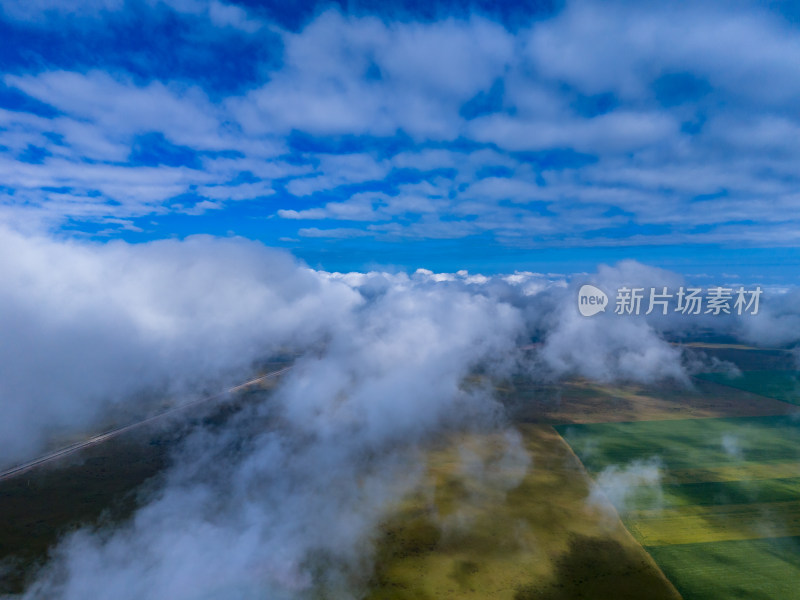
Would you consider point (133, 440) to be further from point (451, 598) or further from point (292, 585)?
point (451, 598)

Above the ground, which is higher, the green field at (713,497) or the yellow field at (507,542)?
the green field at (713,497)

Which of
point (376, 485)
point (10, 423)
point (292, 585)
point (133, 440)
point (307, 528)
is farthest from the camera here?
point (10, 423)

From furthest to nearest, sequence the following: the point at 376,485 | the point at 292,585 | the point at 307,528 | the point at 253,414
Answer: the point at 253,414 < the point at 376,485 < the point at 307,528 < the point at 292,585

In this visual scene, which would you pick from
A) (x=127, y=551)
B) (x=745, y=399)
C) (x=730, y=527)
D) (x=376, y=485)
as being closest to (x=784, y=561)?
(x=730, y=527)

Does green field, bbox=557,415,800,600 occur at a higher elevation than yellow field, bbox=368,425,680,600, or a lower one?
higher

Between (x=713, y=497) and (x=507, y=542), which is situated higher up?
(x=713, y=497)

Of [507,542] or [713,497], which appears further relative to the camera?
[713,497]

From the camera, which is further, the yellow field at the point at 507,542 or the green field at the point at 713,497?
the green field at the point at 713,497

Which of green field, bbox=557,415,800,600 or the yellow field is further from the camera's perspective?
green field, bbox=557,415,800,600
